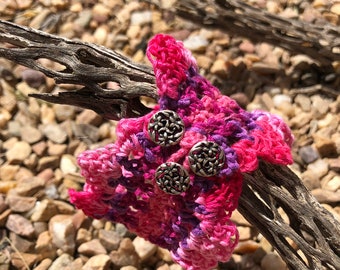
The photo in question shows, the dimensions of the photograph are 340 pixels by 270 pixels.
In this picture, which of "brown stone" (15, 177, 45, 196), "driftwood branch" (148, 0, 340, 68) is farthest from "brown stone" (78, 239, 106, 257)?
"driftwood branch" (148, 0, 340, 68)

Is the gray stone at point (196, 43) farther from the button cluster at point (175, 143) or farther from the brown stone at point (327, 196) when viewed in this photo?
the button cluster at point (175, 143)

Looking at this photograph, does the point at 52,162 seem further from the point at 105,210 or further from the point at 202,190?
the point at 202,190

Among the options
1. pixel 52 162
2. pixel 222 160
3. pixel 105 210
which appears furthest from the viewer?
pixel 52 162

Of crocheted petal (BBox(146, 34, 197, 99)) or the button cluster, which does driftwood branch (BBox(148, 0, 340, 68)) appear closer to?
crocheted petal (BBox(146, 34, 197, 99))

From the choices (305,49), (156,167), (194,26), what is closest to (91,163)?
(156,167)

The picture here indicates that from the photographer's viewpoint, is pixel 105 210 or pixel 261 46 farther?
pixel 261 46

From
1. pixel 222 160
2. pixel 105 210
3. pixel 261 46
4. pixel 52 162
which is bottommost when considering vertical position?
pixel 52 162

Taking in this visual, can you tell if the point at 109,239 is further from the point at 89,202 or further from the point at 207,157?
the point at 207,157
